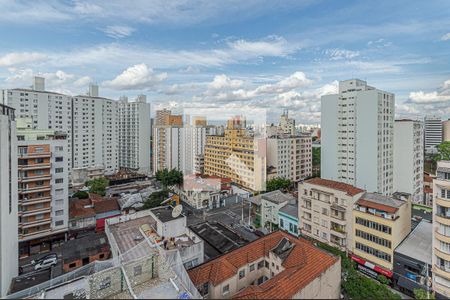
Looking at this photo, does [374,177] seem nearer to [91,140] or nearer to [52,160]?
[52,160]

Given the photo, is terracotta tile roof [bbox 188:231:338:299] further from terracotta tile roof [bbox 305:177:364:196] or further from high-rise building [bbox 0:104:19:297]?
high-rise building [bbox 0:104:19:297]

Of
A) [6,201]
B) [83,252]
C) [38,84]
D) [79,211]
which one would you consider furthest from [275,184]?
[38,84]

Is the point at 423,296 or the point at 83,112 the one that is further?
the point at 83,112

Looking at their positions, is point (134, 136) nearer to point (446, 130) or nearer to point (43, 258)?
point (43, 258)

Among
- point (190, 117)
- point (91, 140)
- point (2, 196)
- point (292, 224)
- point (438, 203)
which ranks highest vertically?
point (190, 117)

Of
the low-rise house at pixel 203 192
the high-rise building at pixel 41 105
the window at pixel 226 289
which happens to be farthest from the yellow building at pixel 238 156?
the window at pixel 226 289

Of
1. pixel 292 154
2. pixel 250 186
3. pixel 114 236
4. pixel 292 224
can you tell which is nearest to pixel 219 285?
pixel 114 236
